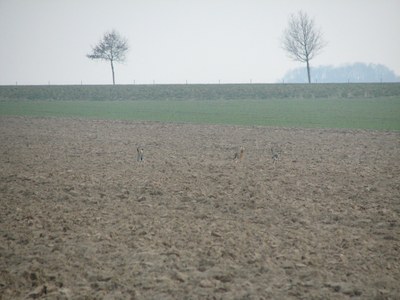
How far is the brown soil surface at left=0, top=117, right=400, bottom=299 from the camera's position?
6219 mm

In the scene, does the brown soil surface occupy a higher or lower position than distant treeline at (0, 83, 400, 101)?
lower

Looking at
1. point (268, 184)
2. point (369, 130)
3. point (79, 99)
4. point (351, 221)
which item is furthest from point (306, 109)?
point (79, 99)

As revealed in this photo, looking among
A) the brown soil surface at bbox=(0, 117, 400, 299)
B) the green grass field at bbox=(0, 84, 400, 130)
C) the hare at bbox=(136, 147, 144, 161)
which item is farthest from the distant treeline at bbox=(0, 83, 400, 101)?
the hare at bbox=(136, 147, 144, 161)

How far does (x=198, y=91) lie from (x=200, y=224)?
45.0 m

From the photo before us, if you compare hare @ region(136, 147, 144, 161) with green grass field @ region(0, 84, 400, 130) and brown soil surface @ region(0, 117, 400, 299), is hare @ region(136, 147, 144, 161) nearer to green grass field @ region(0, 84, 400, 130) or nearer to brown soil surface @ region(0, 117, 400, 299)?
brown soil surface @ region(0, 117, 400, 299)

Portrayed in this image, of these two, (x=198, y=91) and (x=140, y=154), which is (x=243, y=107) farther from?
(x=140, y=154)

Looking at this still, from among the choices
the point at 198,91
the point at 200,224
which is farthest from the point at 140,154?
the point at 198,91

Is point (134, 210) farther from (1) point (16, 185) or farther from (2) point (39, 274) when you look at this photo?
(1) point (16, 185)

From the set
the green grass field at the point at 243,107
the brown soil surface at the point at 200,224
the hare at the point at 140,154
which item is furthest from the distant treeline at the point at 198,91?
the hare at the point at 140,154

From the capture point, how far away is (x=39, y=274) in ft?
21.3

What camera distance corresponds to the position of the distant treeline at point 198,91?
4790 cm

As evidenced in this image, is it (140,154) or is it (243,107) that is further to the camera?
(243,107)

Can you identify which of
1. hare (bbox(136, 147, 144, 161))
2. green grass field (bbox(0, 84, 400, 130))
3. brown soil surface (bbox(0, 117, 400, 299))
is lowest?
brown soil surface (bbox(0, 117, 400, 299))

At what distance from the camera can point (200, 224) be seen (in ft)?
28.6
